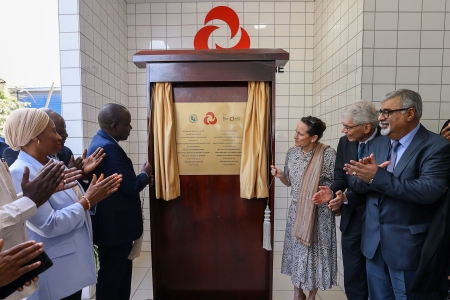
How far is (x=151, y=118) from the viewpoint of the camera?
1948 millimetres

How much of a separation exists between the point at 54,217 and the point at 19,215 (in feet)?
0.82

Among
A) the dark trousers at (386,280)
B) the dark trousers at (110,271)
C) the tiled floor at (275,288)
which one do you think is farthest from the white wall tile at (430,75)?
the dark trousers at (110,271)

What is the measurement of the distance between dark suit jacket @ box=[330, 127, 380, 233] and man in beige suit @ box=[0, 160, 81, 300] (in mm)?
1641

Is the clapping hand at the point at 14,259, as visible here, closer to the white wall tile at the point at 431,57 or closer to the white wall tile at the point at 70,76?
the white wall tile at the point at 70,76

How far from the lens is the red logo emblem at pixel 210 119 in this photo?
1.97 m

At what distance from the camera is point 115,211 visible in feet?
5.73

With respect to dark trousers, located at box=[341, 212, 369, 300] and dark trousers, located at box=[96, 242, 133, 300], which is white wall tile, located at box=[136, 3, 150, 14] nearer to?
dark trousers, located at box=[96, 242, 133, 300]

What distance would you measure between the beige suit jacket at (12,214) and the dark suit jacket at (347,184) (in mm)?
1695

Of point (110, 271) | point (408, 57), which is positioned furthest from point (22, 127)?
point (408, 57)

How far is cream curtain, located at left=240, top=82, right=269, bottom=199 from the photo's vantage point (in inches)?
75.9

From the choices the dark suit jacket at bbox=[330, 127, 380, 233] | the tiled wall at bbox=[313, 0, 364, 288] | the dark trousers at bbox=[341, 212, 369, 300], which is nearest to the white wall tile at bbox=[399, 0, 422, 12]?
the tiled wall at bbox=[313, 0, 364, 288]

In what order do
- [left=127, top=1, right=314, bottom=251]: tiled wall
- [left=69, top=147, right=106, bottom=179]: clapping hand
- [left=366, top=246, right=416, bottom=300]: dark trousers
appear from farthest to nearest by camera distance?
[left=127, top=1, right=314, bottom=251]: tiled wall
[left=69, top=147, right=106, bottom=179]: clapping hand
[left=366, top=246, right=416, bottom=300]: dark trousers

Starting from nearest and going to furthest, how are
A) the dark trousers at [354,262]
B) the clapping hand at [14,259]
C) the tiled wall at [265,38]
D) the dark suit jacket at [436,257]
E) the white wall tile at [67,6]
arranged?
the clapping hand at [14,259], the dark suit jacket at [436,257], the dark trousers at [354,262], the white wall tile at [67,6], the tiled wall at [265,38]

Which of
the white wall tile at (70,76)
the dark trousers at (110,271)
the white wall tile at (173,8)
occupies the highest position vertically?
the white wall tile at (173,8)
